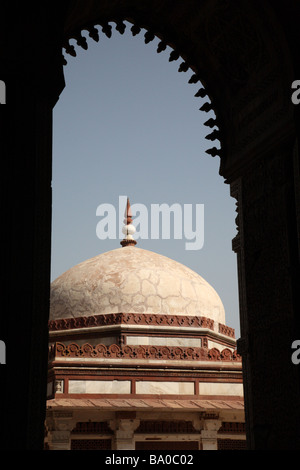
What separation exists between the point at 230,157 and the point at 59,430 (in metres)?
7.40

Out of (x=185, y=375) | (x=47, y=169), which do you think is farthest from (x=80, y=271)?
(x=47, y=169)

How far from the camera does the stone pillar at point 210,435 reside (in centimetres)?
1191

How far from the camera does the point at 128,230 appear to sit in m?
17.4

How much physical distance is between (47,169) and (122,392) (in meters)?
9.27

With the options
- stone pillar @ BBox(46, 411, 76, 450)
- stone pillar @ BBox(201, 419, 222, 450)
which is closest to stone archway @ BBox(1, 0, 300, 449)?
stone pillar @ BBox(46, 411, 76, 450)

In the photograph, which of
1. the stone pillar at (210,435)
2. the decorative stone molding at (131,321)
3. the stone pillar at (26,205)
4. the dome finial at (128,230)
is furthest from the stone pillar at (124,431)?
the stone pillar at (26,205)

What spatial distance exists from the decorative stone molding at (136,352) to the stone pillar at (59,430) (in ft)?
3.66

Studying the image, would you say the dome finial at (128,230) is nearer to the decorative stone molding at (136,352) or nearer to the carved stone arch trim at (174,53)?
the decorative stone molding at (136,352)

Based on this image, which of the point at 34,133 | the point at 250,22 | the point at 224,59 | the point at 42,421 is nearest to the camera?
the point at 42,421

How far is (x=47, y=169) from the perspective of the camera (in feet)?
11.2

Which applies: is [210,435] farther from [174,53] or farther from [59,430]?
[174,53]

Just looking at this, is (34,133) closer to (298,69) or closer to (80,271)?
(298,69)

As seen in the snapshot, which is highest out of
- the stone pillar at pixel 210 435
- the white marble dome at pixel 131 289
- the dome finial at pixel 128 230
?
the dome finial at pixel 128 230

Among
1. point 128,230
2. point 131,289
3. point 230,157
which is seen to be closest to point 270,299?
point 230,157
